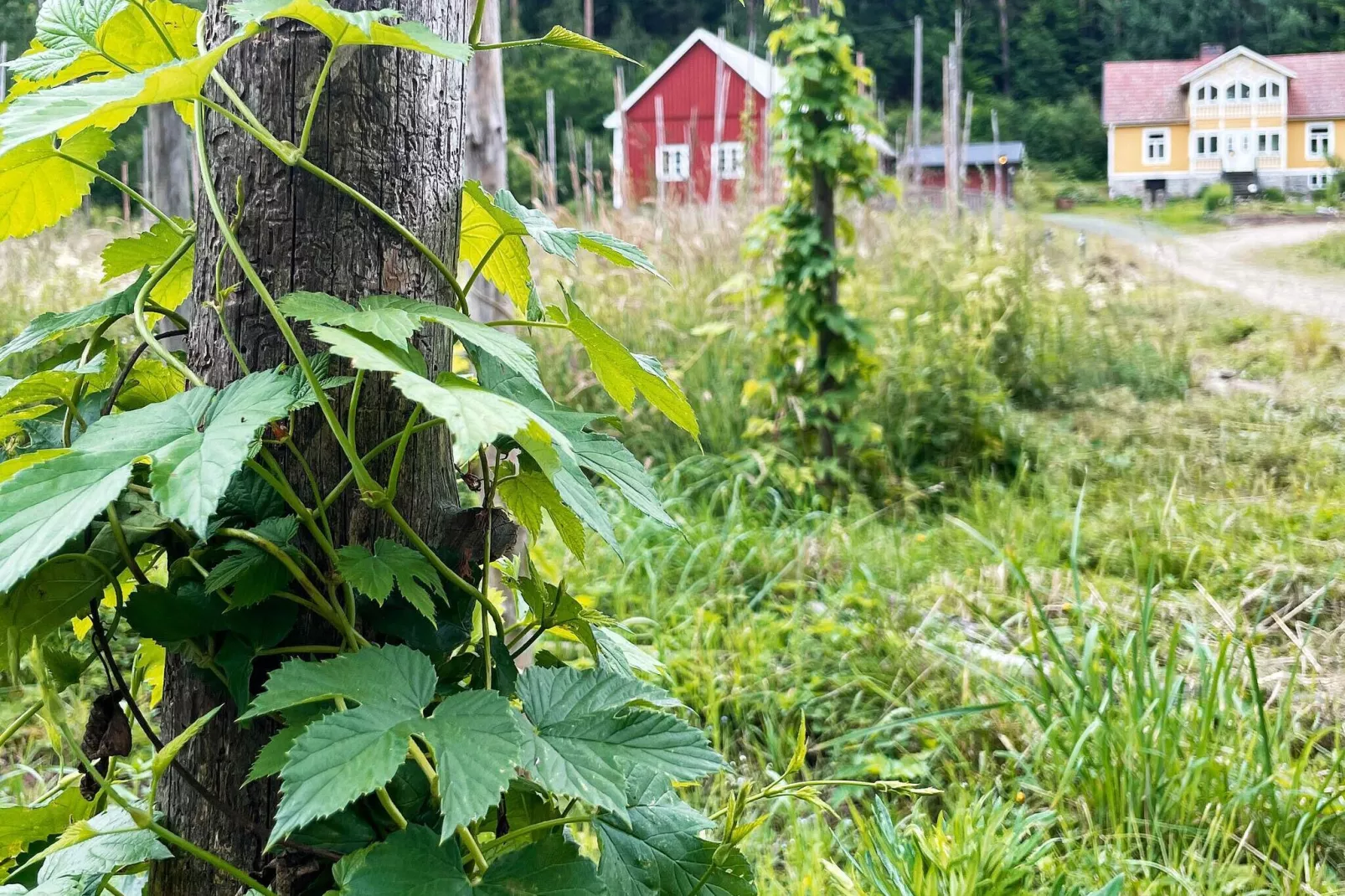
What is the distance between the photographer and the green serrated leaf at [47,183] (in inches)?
30.5

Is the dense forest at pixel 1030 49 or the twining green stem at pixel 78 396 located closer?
→ the twining green stem at pixel 78 396

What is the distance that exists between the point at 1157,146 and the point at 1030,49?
3.22 meters

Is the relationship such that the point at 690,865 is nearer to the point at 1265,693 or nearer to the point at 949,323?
the point at 1265,693

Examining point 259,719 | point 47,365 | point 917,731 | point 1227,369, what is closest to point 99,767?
point 259,719

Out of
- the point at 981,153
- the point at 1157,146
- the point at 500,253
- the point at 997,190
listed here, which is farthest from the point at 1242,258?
the point at 500,253

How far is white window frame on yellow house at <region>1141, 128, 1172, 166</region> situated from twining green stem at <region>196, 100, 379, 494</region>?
24.7ft

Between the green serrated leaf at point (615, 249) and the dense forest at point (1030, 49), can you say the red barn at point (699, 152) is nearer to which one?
the dense forest at point (1030, 49)

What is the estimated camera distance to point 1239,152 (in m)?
6.47

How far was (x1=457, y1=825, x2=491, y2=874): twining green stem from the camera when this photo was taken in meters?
0.64

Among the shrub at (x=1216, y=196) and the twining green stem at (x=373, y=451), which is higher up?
the shrub at (x=1216, y=196)

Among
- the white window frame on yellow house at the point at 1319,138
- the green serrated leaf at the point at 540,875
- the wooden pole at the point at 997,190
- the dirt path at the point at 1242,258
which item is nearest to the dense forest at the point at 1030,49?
the wooden pole at the point at 997,190

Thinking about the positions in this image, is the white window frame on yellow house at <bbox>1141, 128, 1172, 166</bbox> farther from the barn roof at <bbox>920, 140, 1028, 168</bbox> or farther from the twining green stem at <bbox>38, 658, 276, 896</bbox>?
the twining green stem at <bbox>38, 658, 276, 896</bbox>

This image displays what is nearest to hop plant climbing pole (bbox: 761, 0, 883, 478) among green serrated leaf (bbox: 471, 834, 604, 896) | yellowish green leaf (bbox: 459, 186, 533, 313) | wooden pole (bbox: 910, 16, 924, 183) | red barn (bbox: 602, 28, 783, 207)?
red barn (bbox: 602, 28, 783, 207)

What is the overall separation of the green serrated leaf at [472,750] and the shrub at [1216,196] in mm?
7364
